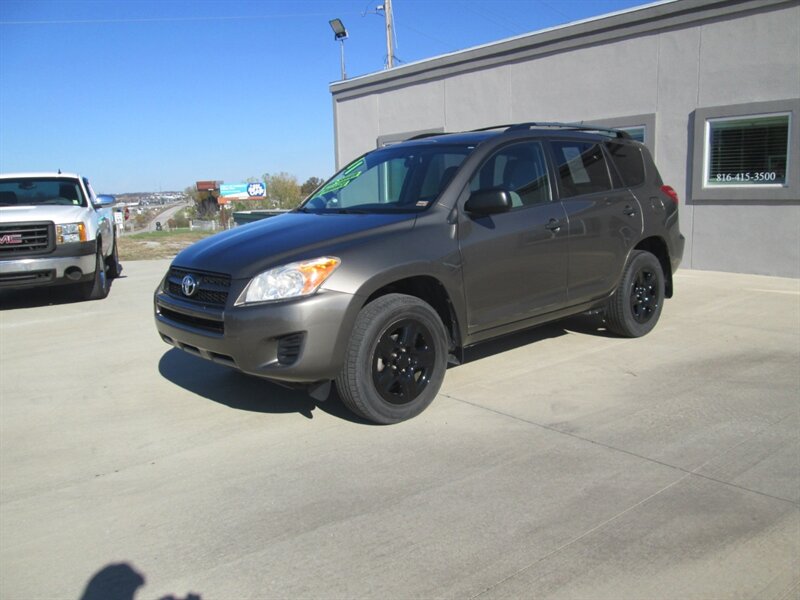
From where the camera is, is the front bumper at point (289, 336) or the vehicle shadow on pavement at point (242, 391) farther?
the vehicle shadow on pavement at point (242, 391)

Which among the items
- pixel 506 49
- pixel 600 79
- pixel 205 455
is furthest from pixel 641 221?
pixel 506 49

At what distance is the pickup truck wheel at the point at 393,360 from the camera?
4.08m

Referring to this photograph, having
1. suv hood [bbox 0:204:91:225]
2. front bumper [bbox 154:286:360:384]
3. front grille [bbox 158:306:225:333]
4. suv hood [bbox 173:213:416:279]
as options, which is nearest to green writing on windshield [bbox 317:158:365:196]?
suv hood [bbox 173:213:416:279]

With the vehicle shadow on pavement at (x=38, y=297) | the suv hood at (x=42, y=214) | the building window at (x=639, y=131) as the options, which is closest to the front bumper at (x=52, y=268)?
the suv hood at (x=42, y=214)

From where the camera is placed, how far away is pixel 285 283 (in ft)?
13.0

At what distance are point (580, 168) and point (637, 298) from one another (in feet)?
4.66

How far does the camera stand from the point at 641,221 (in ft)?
20.2

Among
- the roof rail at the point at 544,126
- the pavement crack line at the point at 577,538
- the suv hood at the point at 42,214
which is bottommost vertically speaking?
the pavement crack line at the point at 577,538

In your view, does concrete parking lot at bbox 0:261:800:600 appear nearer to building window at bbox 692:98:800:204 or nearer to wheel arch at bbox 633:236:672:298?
wheel arch at bbox 633:236:672:298

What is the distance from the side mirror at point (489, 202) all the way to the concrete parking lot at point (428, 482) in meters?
1.36

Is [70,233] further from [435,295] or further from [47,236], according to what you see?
[435,295]

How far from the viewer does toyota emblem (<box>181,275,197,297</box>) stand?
435 centimetres

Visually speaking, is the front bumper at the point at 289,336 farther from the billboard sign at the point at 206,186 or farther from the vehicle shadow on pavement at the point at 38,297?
the billboard sign at the point at 206,186

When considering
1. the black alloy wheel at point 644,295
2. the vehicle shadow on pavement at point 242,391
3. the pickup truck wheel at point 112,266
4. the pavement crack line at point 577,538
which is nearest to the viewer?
the pavement crack line at point 577,538
